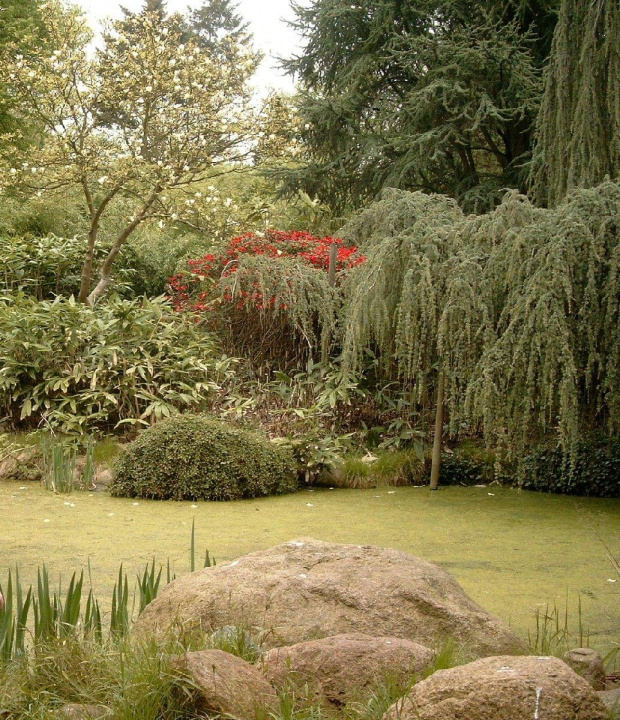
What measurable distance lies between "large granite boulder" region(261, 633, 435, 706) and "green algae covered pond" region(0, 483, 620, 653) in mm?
1401

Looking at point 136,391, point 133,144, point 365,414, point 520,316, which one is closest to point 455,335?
point 520,316

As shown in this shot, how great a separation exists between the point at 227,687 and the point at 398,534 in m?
3.70

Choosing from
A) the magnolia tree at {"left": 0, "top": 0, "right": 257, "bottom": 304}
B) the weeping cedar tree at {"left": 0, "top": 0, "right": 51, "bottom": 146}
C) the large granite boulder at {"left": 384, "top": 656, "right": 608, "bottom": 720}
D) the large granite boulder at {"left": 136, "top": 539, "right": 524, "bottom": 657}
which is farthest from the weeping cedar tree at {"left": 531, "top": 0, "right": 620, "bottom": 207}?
the weeping cedar tree at {"left": 0, "top": 0, "right": 51, "bottom": 146}

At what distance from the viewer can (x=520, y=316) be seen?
6.19 metres

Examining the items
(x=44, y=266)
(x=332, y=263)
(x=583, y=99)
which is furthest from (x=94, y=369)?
(x=583, y=99)

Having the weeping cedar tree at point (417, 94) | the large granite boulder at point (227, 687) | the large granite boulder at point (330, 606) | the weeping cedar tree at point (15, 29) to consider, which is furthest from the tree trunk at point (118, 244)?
the large granite boulder at point (227, 687)

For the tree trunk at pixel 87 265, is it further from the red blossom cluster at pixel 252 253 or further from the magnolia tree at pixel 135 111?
the red blossom cluster at pixel 252 253

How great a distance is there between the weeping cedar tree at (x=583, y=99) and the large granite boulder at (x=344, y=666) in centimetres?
625

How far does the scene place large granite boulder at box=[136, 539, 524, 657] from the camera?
3.06 meters

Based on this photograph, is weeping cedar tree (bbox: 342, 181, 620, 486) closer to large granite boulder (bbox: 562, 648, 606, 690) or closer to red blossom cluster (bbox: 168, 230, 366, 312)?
red blossom cluster (bbox: 168, 230, 366, 312)

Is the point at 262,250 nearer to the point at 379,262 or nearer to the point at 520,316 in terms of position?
the point at 379,262

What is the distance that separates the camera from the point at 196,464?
23.6 feet

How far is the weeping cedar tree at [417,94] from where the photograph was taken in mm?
11781

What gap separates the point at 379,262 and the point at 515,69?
18.9ft
